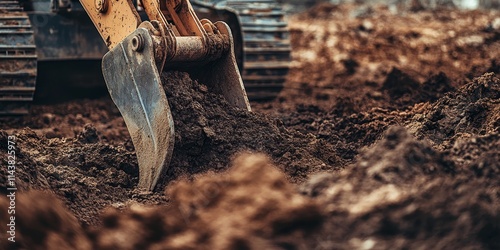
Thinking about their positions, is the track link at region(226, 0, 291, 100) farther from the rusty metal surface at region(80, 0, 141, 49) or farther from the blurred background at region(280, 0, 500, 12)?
the blurred background at region(280, 0, 500, 12)

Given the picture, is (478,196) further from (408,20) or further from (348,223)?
(408,20)

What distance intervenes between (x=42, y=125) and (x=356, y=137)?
3.20m

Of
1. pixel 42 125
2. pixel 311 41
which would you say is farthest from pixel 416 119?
pixel 311 41

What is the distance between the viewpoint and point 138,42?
5.77 m

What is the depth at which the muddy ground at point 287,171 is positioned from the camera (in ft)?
12.1

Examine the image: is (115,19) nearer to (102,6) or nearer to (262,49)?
(102,6)

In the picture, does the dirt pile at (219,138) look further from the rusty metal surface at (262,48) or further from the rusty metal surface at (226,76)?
the rusty metal surface at (262,48)

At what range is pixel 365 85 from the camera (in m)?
11.1

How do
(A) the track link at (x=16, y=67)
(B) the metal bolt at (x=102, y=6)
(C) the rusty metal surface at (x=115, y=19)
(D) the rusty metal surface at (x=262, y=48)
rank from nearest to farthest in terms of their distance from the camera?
1. (C) the rusty metal surface at (x=115, y=19)
2. (B) the metal bolt at (x=102, y=6)
3. (A) the track link at (x=16, y=67)
4. (D) the rusty metal surface at (x=262, y=48)

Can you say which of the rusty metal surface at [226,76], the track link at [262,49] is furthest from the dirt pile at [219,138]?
the track link at [262,49]

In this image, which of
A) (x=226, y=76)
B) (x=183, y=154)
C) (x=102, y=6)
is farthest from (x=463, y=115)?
(x=102, y=6)

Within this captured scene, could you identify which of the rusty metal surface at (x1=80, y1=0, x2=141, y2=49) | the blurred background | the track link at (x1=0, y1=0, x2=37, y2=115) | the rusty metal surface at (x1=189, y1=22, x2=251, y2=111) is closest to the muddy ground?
the rusty metal surface at (x1=189, y1=22, x2=251, y2=111)

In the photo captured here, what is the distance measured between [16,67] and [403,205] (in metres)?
5.15

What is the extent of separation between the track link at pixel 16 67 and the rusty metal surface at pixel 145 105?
93.6 inches
